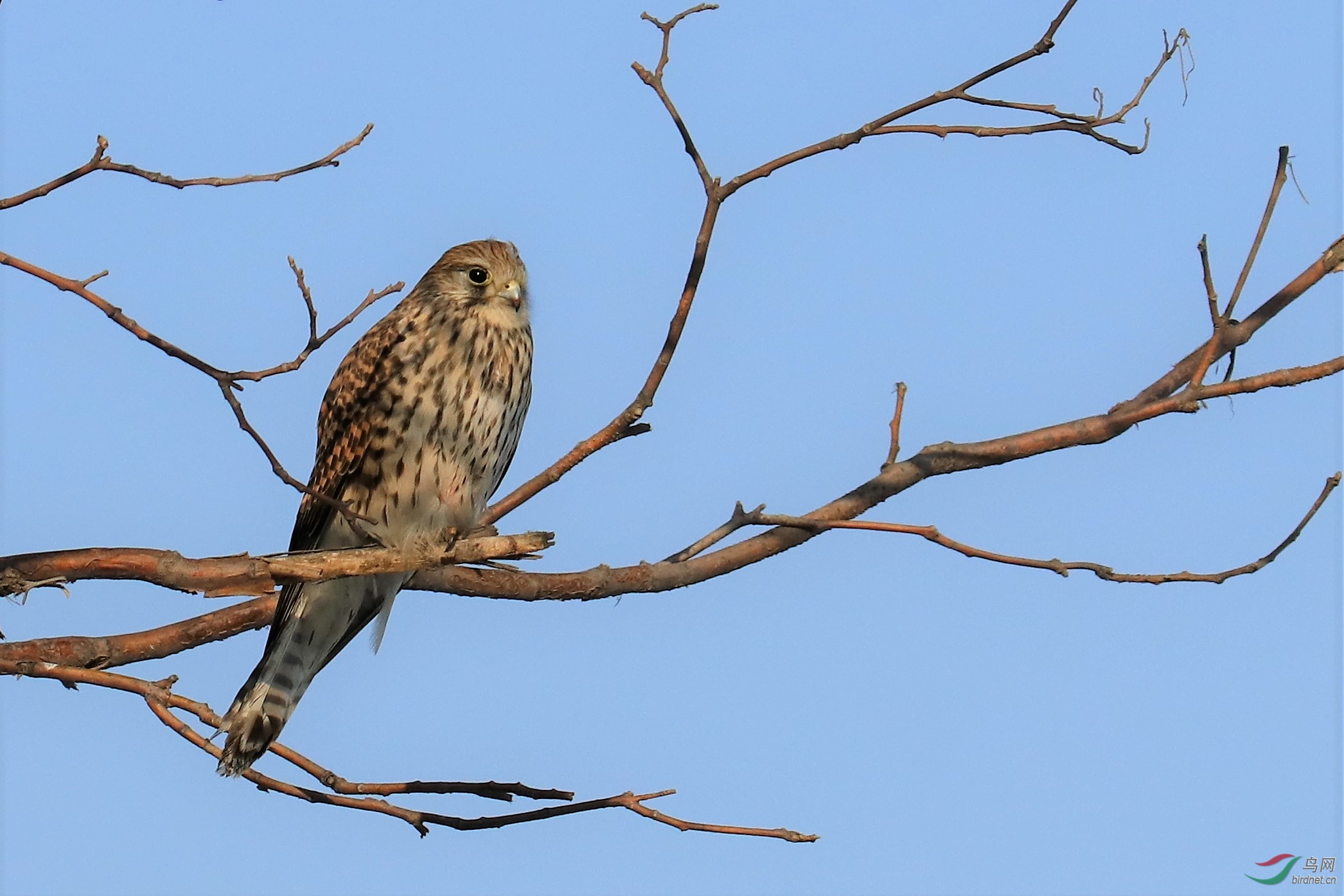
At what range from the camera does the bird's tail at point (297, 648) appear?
4.66 metres

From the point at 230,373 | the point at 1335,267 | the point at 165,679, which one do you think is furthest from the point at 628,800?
the point at 1335,267

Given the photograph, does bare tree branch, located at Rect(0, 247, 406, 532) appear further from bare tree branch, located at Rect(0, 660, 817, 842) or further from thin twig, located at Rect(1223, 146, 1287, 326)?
thin twig, located at Rect(1223, 146, 1287, 326)

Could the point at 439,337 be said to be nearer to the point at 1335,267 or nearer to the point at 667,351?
the point at 667,351

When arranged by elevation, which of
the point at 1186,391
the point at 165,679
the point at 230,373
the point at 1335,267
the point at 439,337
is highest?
the point at 439,337

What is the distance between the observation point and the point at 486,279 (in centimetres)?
543

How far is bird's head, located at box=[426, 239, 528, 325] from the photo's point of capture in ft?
17.4

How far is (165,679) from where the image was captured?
3.19m

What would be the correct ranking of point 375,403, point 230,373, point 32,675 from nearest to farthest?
point 230,373 → point 32,675 → point 375,403

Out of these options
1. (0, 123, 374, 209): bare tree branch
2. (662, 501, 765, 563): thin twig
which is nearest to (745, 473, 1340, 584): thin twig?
(662, 501, 765, 563): thin twig

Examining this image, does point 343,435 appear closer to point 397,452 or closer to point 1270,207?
point 397,452

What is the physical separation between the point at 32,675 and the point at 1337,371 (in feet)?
10.8

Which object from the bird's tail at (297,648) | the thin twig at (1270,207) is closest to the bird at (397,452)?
the bird's tail at (297,648)

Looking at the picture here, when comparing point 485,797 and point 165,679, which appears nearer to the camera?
point 165,679

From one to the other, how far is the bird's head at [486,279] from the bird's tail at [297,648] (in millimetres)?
1032
